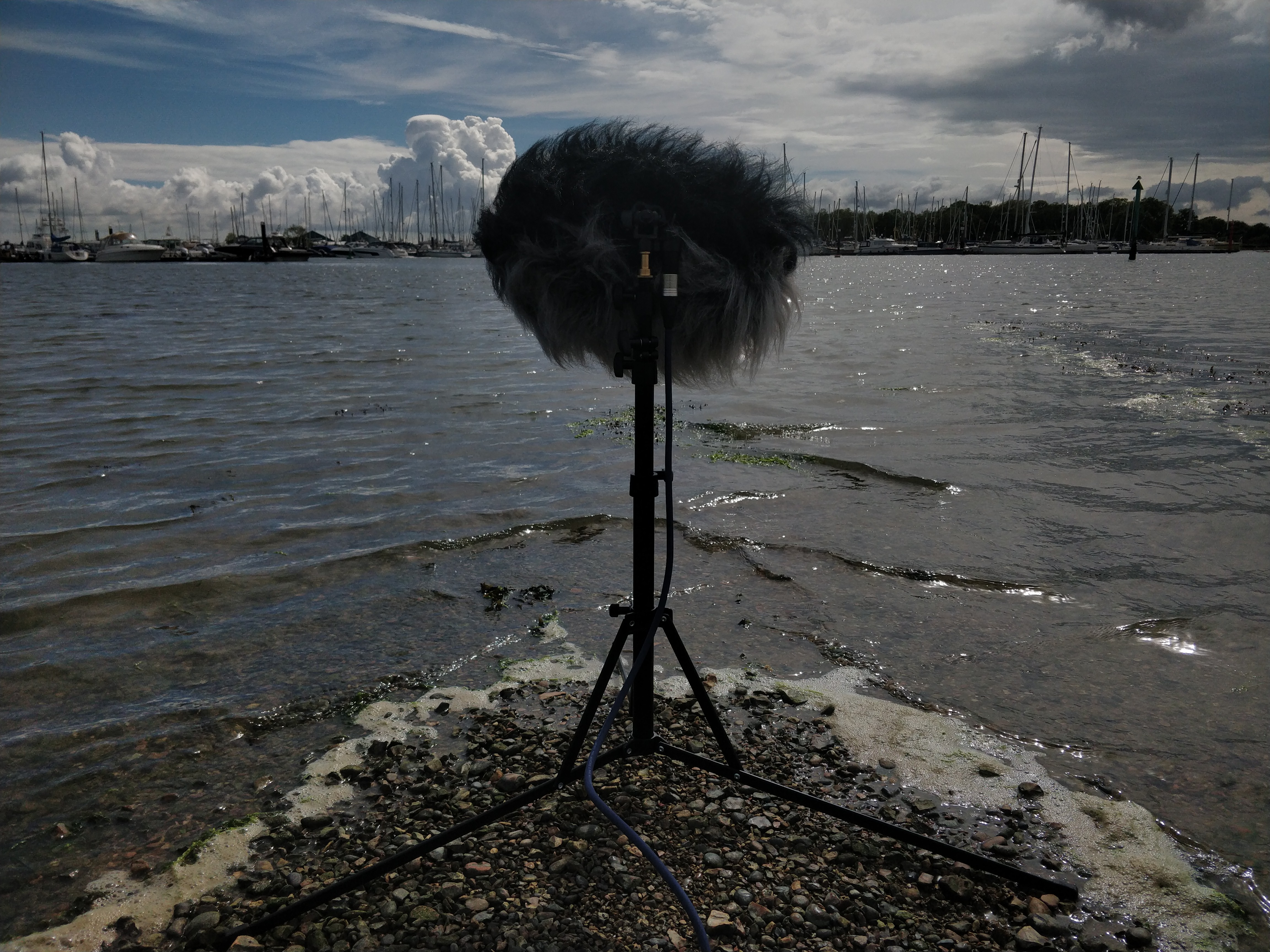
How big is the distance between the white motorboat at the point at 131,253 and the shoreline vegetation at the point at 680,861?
127 m

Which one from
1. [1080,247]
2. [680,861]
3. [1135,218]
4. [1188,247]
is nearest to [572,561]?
[680,861]

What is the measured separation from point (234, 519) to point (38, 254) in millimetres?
147079

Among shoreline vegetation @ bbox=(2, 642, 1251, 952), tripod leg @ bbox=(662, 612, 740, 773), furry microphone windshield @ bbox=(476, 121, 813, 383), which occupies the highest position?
furry microphone windshield @ bbox=(476, 121, 813, 383)

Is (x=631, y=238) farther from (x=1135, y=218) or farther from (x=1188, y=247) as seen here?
(x=1188, y=247)

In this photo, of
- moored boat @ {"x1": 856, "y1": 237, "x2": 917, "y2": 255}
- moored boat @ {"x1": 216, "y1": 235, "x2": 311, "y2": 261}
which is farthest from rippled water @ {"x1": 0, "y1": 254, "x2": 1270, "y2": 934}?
moored boat @ {"x1": 856, "y1": 237, "x2": 917, "y2": 255}

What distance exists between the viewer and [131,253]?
110 metres

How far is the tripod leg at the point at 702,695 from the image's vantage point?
2867mm

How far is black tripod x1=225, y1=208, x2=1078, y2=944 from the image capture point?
2.55 metres

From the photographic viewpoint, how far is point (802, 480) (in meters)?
8.24

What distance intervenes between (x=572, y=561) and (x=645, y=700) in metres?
2.91

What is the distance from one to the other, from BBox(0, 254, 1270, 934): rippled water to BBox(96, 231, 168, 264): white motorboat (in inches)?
4434

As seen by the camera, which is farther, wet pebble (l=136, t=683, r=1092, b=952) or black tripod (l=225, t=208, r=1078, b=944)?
black tripod (l=225, t=208, r=1078, b=944)

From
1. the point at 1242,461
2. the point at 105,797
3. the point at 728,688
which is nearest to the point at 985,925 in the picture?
the point at 728,688

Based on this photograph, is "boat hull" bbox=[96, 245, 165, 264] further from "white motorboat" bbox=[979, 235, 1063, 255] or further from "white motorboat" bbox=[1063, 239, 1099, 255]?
"white motorboat" bbox=[1063, 239, 1099, 255]
